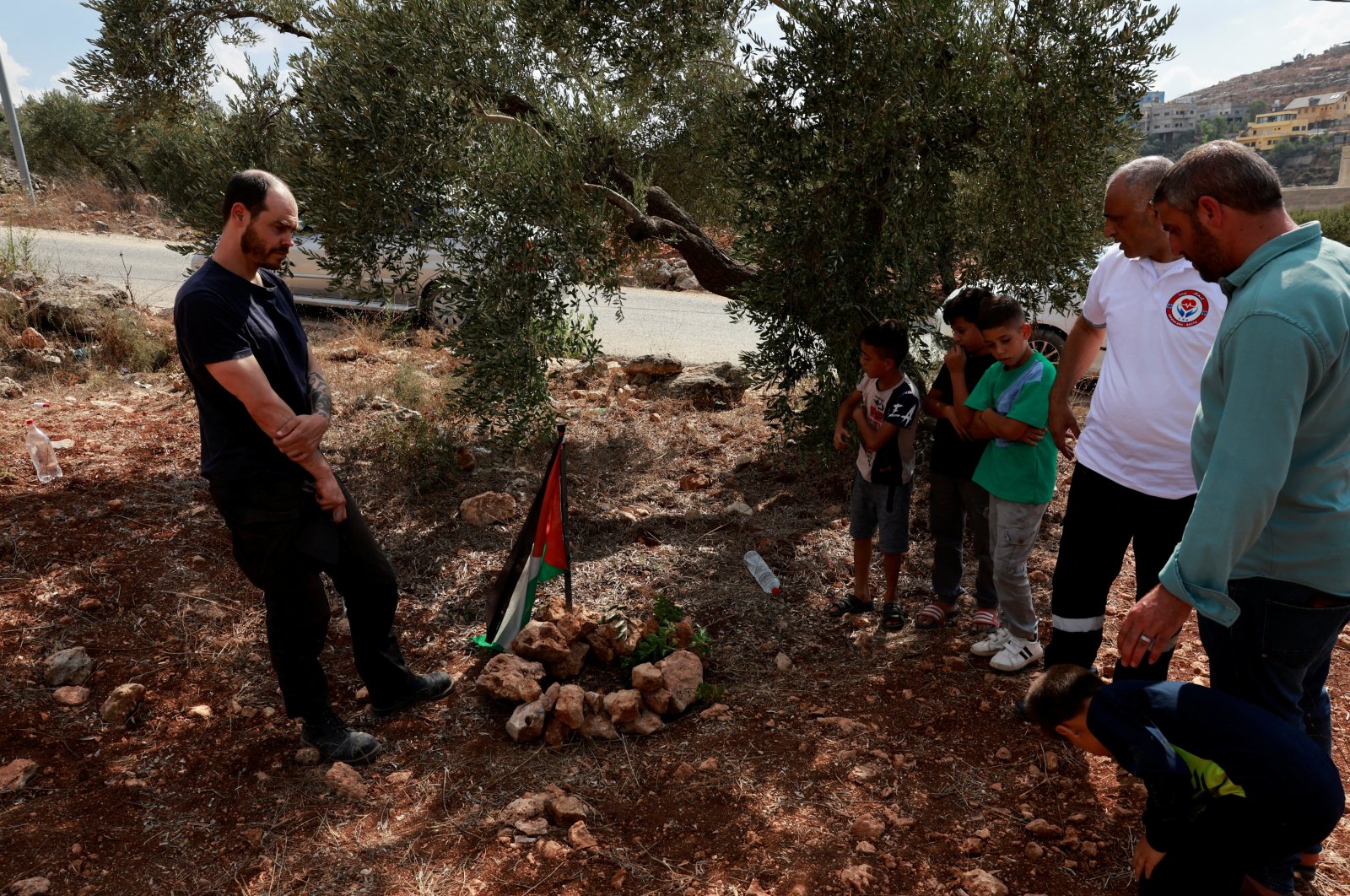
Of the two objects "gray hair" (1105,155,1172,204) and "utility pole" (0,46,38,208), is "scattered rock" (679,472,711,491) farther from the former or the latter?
"utility pole" (0,46,38,208)

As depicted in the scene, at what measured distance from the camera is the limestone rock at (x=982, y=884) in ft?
8.04

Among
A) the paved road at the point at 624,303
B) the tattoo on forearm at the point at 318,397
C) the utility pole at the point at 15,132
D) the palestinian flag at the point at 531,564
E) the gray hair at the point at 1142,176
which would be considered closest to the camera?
the gray hair at the point at 1142,176

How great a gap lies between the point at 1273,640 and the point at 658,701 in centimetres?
211

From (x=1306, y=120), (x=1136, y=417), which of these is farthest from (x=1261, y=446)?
(x=1306, y=120)

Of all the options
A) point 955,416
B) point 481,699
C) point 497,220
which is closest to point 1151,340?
point 955,416

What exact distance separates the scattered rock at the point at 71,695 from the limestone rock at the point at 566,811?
6.89ft

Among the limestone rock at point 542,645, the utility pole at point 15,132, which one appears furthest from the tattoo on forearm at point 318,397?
the utility pole at point 15,132

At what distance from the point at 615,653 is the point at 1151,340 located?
241 cm

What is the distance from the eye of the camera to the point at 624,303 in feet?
47.5

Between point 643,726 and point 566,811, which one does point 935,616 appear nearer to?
point 643,726

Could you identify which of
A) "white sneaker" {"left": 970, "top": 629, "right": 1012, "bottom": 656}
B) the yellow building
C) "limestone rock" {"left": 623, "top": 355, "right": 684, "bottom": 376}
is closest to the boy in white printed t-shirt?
"white sneaker" {"left": 970, "top": 629, "right": 1012, "bottom": 656}

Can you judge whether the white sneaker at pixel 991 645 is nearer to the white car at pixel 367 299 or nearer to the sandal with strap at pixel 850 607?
the sandal with strap at pixel 850 607

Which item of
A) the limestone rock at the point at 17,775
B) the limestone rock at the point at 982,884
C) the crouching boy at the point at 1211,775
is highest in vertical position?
the crouching boy at the point at 1211,775

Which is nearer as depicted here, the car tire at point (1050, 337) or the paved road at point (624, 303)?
the car tire at point (1050, 337)
